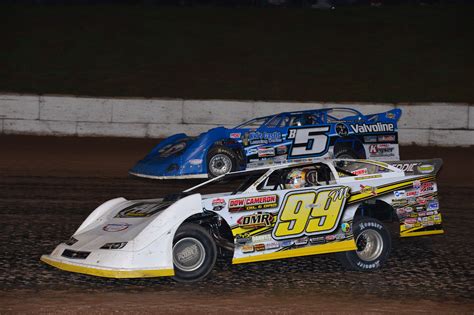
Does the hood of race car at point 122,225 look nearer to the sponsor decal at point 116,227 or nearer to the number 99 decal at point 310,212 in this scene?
the sponsor decal at point 116,227

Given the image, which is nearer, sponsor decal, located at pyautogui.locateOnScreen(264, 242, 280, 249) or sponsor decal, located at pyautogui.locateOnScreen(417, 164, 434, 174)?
sponsor decal, located at pyautogui.locateOnScreen(264, 242, 280, 249)

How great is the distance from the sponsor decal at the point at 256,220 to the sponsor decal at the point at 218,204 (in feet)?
0.62

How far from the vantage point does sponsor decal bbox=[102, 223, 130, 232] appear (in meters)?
7.02

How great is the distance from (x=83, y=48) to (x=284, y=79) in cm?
577

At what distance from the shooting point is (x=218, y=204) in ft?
22.6

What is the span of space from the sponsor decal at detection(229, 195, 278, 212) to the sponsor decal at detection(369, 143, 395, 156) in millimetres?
6459

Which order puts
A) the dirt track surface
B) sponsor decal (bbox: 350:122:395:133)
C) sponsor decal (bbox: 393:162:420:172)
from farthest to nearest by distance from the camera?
→ 1. sponsor decal (bbox: 350:122:395:133)
2. sponsor decal (bbox: 393:162:420:172)
3. the dirt track surface

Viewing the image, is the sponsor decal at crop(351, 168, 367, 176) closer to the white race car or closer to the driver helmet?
the white race car

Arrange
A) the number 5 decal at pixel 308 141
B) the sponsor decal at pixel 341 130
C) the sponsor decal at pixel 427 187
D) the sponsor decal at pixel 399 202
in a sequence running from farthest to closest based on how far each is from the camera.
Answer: the sponsor decal at pixel 341 130
the number 5 decal at pixel 308 141
the sponsor decal at pixel 427 187
the sponsor decal at pixel 399 202

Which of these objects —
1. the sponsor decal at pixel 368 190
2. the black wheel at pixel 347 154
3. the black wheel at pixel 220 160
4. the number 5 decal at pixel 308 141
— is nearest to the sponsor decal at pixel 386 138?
the black wheel at pixel 347 154

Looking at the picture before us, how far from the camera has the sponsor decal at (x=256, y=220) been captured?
6938 mm

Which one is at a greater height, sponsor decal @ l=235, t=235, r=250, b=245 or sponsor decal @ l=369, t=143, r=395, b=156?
sponsor decal @ l=369, t=143, r=395, b=156

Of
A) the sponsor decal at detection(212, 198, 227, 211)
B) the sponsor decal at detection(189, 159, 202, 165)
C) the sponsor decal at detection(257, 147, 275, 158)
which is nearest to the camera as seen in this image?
the sponsor decal at detection(212, 198, 227, 211)

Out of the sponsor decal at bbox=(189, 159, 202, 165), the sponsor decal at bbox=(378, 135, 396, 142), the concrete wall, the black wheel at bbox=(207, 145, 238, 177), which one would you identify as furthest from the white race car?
the concrete wall
